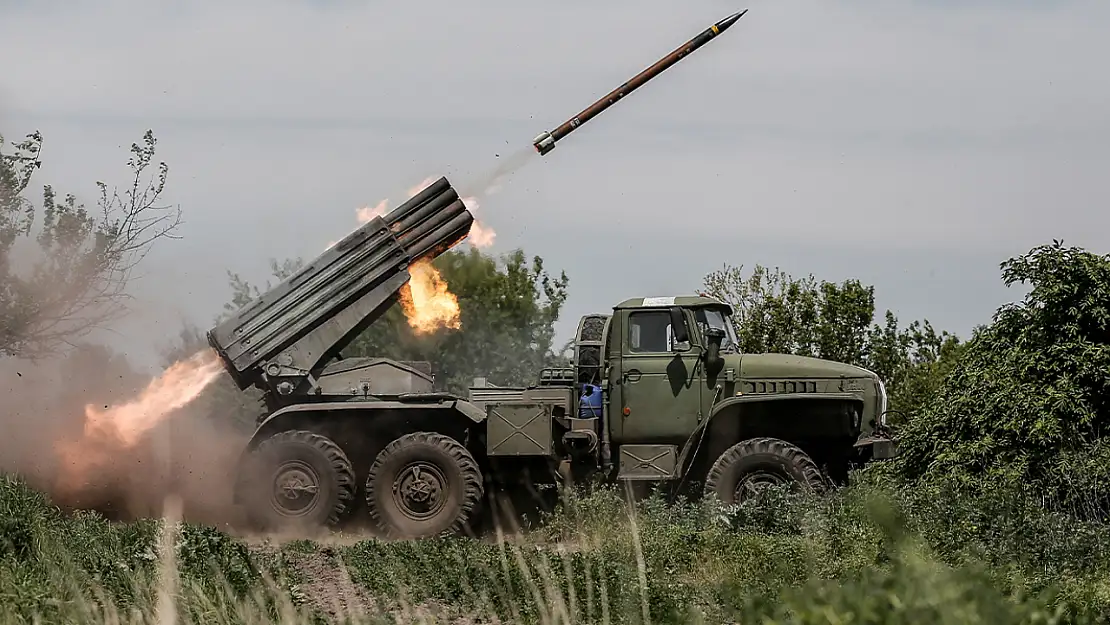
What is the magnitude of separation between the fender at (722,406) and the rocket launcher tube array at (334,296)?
3676 millimetres

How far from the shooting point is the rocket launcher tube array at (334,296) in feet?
50.4

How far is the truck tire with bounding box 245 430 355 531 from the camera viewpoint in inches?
608

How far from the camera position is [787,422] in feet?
51.7

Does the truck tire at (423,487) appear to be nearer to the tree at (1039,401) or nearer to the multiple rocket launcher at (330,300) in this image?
the multiple rocket launcher at (330,300)

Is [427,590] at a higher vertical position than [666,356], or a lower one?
lower

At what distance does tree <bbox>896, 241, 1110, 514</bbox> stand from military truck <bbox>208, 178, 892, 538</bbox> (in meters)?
1.12

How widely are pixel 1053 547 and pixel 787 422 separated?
4794 millimetres

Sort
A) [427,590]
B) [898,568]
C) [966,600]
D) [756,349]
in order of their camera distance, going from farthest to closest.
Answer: [756,349] → [427,590] → [898,568] → [966,600]

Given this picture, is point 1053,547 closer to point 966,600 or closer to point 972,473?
point 972,473

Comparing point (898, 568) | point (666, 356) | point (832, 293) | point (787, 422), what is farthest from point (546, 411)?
point (832, 293)

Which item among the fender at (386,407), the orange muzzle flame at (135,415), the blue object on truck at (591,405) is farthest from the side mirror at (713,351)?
the orange muzzle flame at (135,415)

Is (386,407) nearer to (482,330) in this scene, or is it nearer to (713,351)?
(713,351)

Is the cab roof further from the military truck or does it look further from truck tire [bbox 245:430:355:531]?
truck tire [bbox 245:430:355:531]

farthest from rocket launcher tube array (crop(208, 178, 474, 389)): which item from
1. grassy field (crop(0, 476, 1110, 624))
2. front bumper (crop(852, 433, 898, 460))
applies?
front bumper (crop(852, 433, 898, 460))
